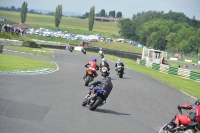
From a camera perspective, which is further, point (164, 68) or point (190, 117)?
point (164, 68)

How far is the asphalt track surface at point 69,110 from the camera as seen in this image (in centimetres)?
1088

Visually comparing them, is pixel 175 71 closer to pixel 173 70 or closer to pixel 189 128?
pixel 173 70

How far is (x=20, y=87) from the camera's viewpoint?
17.5 metres

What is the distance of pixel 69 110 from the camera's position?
45.1 ft

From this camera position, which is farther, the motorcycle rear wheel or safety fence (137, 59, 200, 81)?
safety fence (137, 59, 200, 81)

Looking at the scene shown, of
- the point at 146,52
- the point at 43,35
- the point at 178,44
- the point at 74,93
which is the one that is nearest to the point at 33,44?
the point at 146,52

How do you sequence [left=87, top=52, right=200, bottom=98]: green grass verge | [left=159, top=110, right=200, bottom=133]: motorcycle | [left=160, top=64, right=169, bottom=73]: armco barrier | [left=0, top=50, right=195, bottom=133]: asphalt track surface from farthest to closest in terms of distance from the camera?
1. [left=160, top=64, right=169, bottom=73]: armco barrier
2. [left=87, top=52, right=200, bottom=98]: green grass verge
3. [left=0, top=50, right=195, bottom=133]: asphalt track surface
4. [left=159, top=110, right=200, bottom=133]: motorcycle

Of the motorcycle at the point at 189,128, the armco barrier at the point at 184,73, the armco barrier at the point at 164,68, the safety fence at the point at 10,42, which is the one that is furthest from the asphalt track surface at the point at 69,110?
the safety fence at the point at 10,42

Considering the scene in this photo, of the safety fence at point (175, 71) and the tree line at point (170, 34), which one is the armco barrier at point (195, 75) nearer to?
the safety fence at point (175, 71)

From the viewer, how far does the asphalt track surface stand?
10877 mm

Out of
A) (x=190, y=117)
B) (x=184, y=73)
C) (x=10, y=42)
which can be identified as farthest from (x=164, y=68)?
(x=190, y=117)

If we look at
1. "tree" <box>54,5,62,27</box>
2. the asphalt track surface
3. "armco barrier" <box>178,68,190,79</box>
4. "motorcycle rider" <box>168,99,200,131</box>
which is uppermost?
"tree" <box>54,5,62,27</box>

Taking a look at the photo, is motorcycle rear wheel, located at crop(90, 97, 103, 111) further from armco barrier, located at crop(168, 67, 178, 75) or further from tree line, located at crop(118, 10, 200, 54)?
tree line, located at crop(118, 10, 200, 54)

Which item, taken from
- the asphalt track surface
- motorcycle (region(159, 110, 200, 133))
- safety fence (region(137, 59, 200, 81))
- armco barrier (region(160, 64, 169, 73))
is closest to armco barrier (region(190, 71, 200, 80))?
safety fence (region(137, 59, 200, 81))
